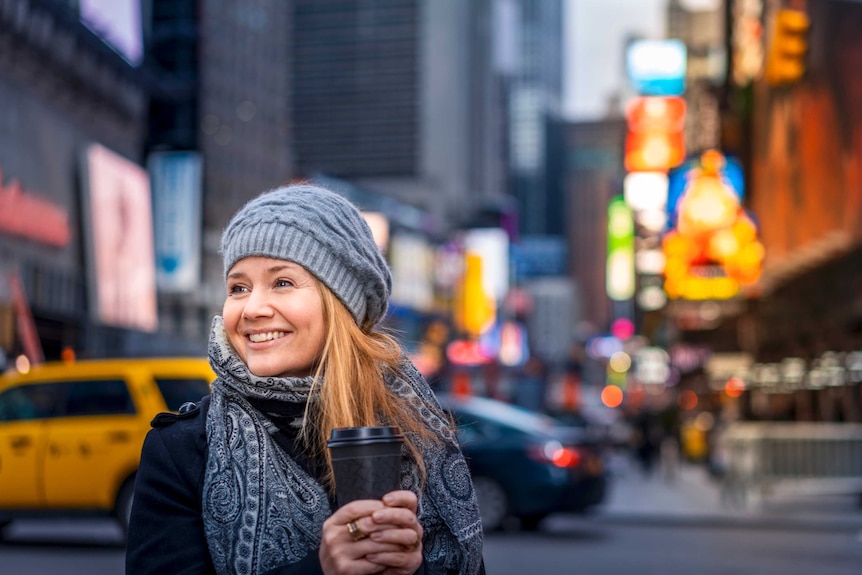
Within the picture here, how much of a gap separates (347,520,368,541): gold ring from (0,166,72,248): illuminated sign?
1053 inches

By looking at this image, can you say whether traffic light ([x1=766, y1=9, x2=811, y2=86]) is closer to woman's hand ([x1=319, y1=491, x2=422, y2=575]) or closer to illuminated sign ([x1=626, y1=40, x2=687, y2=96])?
illuminated sign ([x1=626, y1=40, x2=687, y2=96])

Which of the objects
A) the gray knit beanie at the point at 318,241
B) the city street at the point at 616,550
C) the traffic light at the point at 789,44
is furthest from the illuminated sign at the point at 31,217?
the gray knit beanie at the point at 318,241

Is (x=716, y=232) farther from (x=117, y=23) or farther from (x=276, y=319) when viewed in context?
(x=276, y=319)

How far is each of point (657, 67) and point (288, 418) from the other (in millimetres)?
45535

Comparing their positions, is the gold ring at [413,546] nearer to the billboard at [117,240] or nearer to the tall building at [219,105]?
the billboard at [117,240]

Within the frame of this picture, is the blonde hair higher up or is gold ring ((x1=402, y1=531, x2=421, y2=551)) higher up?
the blonde hair

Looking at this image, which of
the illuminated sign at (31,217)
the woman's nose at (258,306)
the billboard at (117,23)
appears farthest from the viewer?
the billboard at (117,23)

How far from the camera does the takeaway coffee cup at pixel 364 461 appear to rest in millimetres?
2195

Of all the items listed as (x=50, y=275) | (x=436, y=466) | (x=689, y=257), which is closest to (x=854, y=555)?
(x=436, y=466)

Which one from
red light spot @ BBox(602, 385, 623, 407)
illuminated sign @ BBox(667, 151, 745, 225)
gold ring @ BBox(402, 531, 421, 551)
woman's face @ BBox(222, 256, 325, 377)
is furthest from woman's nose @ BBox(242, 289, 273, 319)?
red light spot @ BBox(602, 385, 623, 407)

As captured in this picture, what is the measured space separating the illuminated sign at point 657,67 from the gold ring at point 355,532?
45820 millimetres

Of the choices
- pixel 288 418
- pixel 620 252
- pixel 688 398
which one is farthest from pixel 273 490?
pixel 688 398

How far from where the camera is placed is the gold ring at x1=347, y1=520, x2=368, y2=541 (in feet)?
7.32

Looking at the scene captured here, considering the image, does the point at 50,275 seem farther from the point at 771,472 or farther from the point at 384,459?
the point at 384,459
